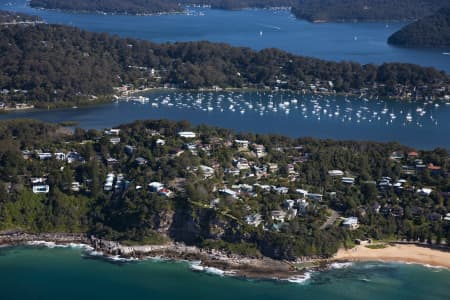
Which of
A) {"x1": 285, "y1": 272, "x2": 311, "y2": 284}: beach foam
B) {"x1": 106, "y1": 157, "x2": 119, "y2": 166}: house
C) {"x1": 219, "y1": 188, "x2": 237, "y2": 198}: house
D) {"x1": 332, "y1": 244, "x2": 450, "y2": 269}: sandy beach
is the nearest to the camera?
{"x1": 285, "y1": 272, "x2": 311, "y2": 284}: beach foam

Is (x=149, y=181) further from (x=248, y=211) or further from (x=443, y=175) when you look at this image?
(x=443, y=175)

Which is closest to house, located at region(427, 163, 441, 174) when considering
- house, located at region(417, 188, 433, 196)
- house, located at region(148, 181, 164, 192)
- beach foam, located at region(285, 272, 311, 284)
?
house, located at region(417, 188, 433, 196)

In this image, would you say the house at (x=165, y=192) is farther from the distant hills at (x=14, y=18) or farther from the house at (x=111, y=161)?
the distant hills at (x=14, y=18)

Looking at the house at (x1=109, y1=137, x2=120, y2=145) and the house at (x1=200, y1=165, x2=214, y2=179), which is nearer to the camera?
the house at (x1=200, y1=165, x2=214, y2=179)

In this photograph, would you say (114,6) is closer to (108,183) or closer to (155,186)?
(108,183)

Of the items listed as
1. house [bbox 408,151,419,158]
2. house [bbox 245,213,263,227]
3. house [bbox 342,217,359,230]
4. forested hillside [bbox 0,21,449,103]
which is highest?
forested hillside [bbox 0,21,449,103]

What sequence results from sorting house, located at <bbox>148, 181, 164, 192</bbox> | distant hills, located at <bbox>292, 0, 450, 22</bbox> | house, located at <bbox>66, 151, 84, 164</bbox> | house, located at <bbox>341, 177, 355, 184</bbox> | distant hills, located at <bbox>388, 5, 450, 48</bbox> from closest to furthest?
1. house, located at <bbox>148, 181, 164, 192</bbox>
2. house, located at <bbox>341, 177, 355, 184</bbox>
3. house, located at <bbox>66, 151, 84, 164</bbox>
4. distant hills, located at <bbox>388, 5, 450, 48</bbox>
5. distant hills, located at <bbox>292, 0, 450, 22</bbox>

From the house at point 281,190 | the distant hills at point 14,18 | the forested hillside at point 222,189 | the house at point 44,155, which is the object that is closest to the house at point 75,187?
the forested hillside at point 222,189

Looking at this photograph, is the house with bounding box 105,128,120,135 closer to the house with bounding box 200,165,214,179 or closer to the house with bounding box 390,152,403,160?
the house with bounding box 200,165,214,179
